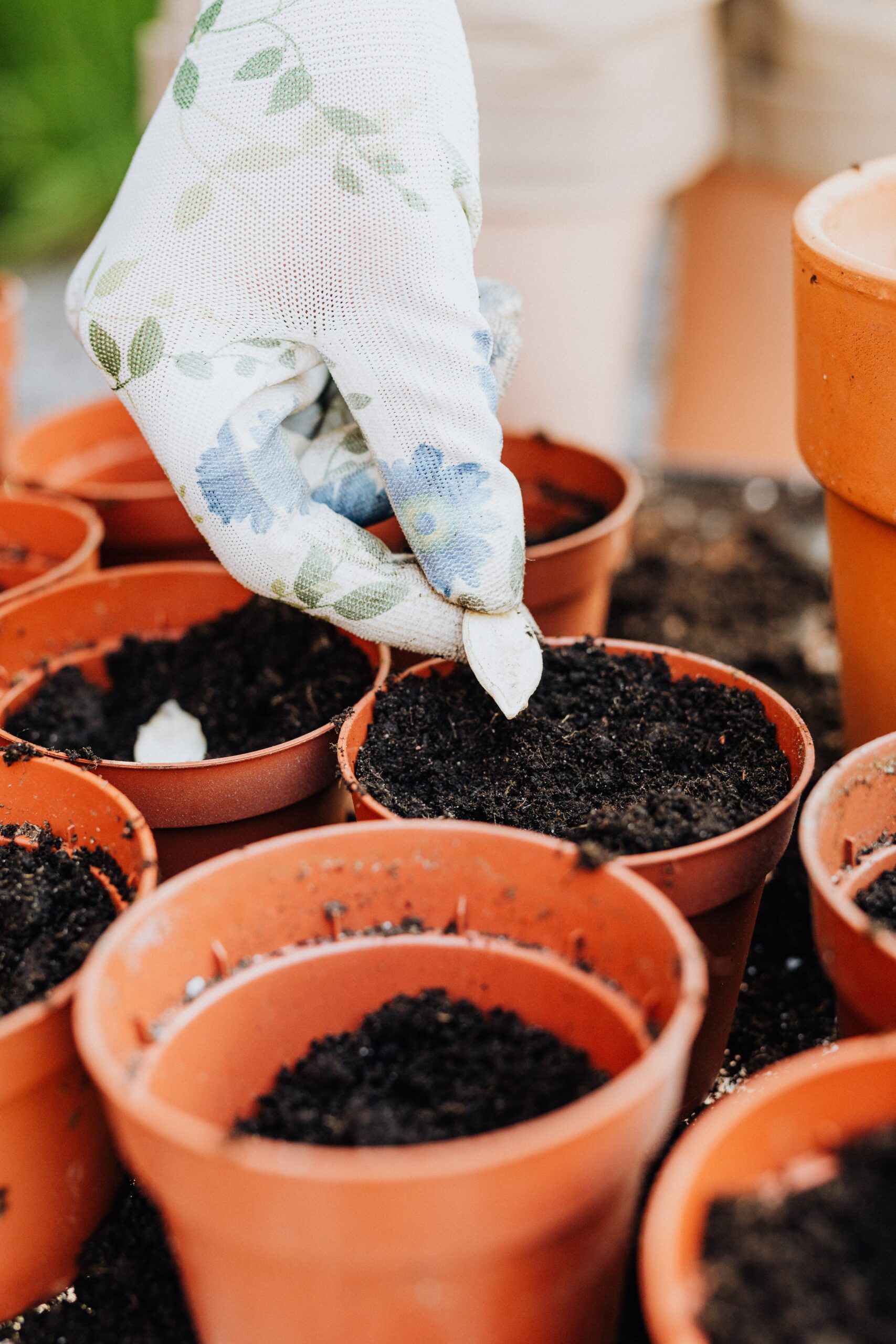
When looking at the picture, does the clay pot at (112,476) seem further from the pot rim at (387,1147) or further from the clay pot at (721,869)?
the pot rim at (387,1147)

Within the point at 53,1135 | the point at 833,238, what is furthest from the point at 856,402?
the point at 53,1135

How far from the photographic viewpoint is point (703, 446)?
263 cm

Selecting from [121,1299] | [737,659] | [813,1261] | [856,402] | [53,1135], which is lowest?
[737,659]

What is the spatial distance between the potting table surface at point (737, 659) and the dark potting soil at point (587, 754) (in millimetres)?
272

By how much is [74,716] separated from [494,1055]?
70 cm

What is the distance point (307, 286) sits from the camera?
3.22 ft

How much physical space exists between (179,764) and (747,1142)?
629 millimetres

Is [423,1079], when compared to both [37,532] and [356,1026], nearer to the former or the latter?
[356,1026]

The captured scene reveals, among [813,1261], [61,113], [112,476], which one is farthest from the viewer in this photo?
[61,113]

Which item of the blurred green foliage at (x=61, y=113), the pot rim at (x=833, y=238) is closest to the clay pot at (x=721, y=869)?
the pot rim at (x=833, y=238)

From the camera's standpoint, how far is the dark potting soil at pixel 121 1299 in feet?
2.93

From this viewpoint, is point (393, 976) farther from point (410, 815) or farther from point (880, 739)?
point (880, 739)

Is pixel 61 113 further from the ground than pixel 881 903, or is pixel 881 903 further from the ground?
pixel 61 113

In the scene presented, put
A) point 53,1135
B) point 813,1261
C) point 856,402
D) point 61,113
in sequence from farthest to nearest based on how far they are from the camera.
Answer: point 61,113 → point 856,402 → point 53,1135 → point 813,1261
